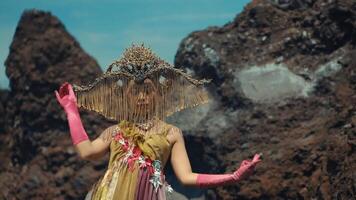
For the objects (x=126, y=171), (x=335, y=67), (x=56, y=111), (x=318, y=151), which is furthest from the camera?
(x=56, y=111)

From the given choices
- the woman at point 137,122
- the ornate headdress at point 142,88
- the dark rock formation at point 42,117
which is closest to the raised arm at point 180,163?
the woman at point 137,122

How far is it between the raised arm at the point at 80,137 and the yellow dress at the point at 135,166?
2.1 inches

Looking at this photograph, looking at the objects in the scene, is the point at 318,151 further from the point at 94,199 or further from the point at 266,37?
the point at 94,199

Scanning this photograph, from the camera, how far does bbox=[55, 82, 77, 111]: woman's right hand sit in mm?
5055

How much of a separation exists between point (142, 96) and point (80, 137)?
1.37 ft

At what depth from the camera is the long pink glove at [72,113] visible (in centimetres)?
499

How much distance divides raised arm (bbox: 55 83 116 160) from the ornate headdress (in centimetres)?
9

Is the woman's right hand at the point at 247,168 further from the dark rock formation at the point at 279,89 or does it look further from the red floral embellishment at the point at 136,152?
the dark rock formation at the point at 279,89

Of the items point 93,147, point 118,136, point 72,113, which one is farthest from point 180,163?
point 72,113

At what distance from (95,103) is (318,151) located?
232 inches

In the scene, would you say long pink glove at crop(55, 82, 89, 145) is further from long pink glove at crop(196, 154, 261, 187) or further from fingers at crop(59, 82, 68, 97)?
long pink glove at crop(196, 154, 261, 187)

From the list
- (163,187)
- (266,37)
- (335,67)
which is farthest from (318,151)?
(163,187)

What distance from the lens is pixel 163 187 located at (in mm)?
5023

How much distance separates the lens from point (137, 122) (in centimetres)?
505
